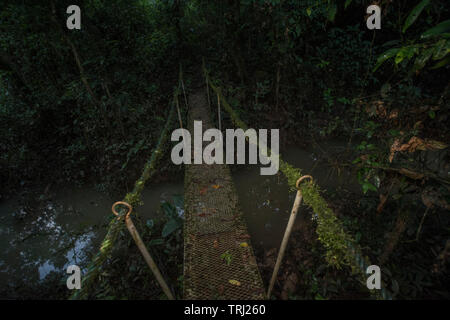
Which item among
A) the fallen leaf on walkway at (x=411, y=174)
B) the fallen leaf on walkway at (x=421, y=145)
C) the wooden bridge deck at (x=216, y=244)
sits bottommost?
the wooden bridge deck at (x=216, y=244)

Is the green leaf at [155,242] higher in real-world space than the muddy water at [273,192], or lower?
lower

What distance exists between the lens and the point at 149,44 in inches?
284

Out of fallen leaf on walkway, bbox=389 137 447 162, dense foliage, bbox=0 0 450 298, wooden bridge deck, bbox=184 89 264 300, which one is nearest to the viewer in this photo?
fallen leaf on walkway, bbox=389 137 447 162

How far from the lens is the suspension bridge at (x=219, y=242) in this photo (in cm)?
134

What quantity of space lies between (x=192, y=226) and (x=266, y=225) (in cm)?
159

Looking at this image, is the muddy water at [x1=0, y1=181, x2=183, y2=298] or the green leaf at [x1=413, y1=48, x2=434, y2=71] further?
the muddy water at [x1=0, y1=181, x2=183, y2=298]

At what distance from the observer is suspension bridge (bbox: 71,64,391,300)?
134 cm

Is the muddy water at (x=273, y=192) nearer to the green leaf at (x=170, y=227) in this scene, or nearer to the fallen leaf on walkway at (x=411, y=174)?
the green leaf at (x=170, y=227)

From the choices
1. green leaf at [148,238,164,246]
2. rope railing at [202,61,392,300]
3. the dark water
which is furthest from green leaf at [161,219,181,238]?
rope railing at [202,61,392,300]

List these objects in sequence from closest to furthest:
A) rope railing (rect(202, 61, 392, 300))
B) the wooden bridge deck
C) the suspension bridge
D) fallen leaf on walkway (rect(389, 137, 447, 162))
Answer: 1. rope railing (rect(202, 61, 392, 300))
2. the suspension bridge
3. fallen leaf on walkway (rect(389, 137, 447, 162))
4. the wooden bridge deck

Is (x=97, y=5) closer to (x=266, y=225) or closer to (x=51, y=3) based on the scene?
(x=51, y=3)

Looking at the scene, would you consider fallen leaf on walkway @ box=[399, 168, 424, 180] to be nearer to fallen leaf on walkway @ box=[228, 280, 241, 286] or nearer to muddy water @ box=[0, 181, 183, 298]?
fallen leaf on walkway @ box=[228, 280, 241, 286]

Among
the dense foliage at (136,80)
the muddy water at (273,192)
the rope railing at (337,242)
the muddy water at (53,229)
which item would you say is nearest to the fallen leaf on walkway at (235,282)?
the rope railing at (337,242)

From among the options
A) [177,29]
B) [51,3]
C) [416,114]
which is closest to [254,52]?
[177,29]
